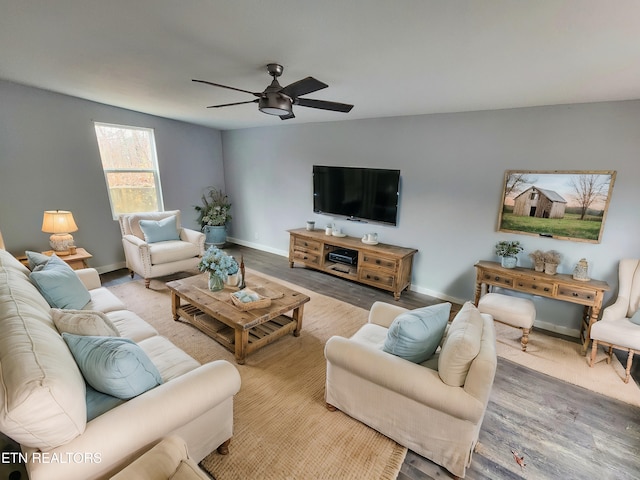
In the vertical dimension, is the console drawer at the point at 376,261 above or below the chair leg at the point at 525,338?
above

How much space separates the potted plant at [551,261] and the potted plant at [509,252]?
25cm

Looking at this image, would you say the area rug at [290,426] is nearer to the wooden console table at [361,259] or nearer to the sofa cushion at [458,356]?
the sofa cushion at [458,356]

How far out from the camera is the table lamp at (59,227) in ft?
10.8

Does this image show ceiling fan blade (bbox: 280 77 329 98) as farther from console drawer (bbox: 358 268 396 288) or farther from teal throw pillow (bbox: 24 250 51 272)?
console drawer (bbox: 358 268 396 288)

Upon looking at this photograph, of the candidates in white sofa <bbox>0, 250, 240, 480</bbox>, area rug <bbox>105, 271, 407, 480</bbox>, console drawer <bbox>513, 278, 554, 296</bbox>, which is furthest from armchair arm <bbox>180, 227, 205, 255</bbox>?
console drawer <bbox>513, 278, 554, 296</bbox>

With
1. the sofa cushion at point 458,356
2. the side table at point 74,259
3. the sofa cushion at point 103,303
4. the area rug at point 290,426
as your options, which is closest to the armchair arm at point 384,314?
the area rug at point 290,426

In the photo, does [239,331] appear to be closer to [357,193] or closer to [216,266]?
[216,266]

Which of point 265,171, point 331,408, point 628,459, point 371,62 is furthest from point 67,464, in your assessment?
point 265,171

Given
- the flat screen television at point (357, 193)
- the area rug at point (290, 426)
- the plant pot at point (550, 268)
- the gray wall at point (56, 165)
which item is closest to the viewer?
the area rug at point (290, 426)

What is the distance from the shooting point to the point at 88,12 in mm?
1640

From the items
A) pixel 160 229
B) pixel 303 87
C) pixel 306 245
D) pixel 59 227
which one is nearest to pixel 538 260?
pixel 303 87

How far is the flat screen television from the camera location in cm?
387

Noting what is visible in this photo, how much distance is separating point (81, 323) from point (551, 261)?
12.6ft

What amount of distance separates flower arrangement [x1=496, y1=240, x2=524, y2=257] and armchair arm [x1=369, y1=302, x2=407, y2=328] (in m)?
1.61
